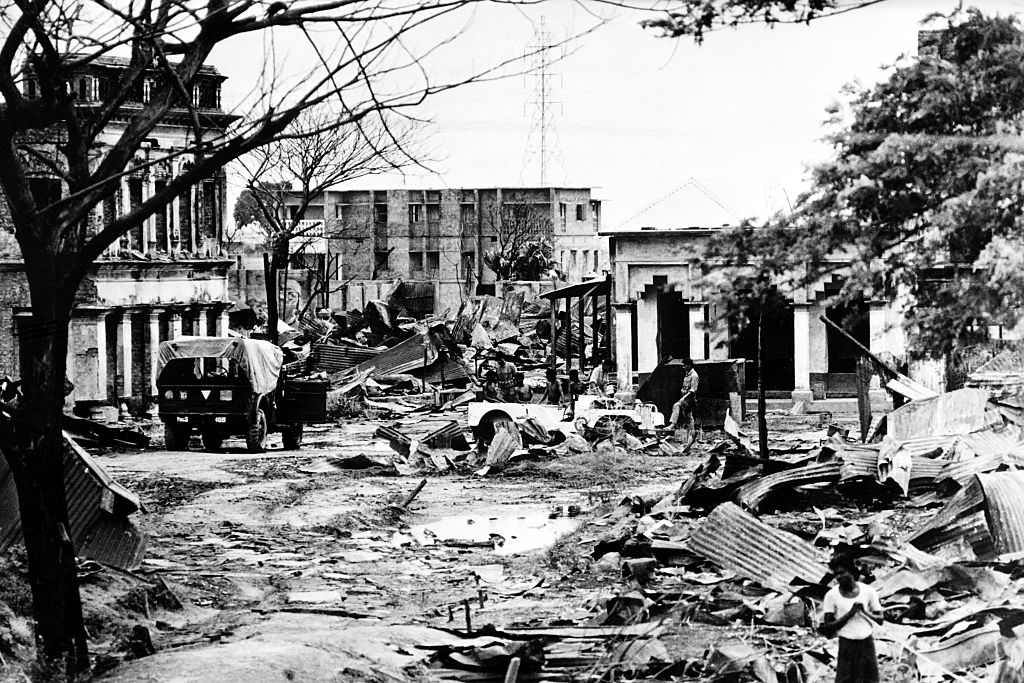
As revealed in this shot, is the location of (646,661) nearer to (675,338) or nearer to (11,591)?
(11,591)

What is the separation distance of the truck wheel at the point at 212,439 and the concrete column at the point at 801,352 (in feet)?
46.3

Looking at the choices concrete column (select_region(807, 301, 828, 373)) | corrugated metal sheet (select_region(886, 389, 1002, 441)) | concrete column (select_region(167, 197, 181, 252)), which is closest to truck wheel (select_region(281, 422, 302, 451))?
corrugated metal sheet (select_region(886, 389, 1002, 441))

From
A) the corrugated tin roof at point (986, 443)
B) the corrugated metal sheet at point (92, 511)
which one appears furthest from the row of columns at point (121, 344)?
the corrugated tin roof at point (986, 443)

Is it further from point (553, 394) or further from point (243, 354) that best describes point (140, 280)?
point (243, 354)

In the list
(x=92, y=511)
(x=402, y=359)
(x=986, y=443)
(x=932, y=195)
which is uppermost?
(x=932, y=195)

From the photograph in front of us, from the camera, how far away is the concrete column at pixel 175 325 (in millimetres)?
38188

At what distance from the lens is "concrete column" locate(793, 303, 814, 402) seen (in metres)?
32.2

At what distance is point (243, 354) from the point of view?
78.8ft

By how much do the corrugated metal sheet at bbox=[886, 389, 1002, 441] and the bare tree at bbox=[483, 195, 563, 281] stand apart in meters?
47.1

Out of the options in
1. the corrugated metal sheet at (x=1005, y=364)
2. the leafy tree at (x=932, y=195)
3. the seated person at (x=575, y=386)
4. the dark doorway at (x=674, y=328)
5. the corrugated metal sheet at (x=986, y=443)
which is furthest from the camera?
the dark doorway at (x=674, y=328)

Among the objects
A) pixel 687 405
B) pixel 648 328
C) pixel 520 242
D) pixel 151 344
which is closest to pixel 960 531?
pixel 687 405

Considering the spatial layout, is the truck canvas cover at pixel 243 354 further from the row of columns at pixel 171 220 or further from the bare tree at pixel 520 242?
the bare tree at pixel 520 242

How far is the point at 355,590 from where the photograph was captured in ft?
41.5

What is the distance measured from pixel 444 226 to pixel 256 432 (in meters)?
46.2
